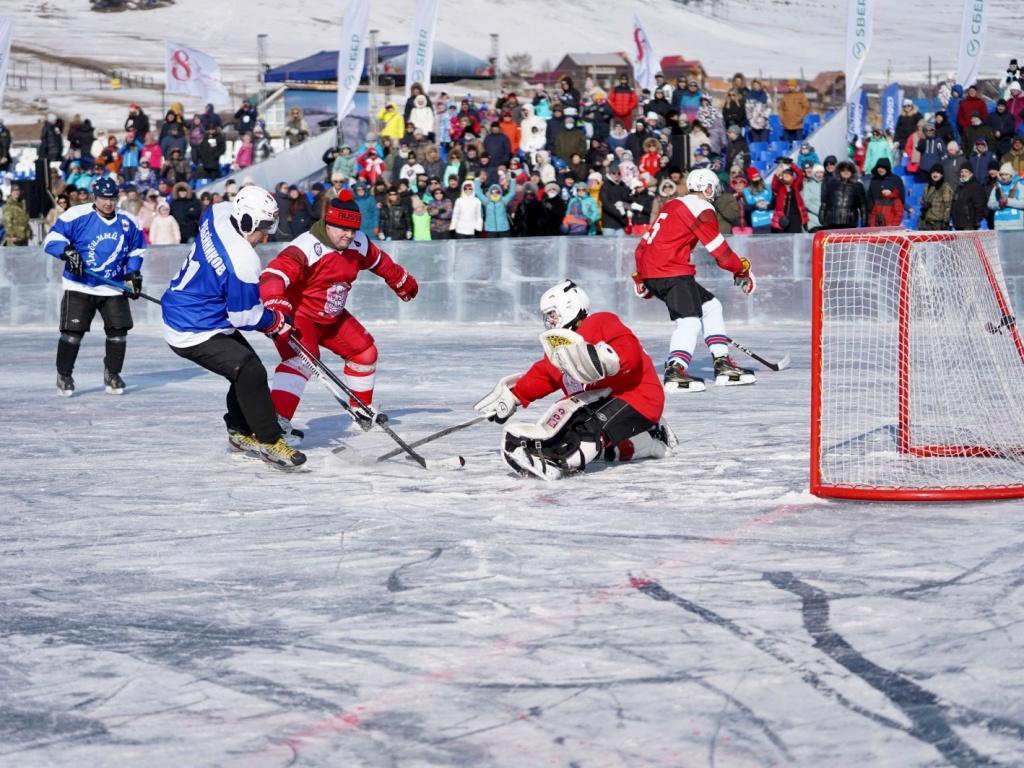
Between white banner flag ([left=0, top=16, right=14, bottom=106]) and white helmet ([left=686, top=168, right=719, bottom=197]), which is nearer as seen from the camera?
white helmet ([left=686, top=168, right=719, bottom=197])

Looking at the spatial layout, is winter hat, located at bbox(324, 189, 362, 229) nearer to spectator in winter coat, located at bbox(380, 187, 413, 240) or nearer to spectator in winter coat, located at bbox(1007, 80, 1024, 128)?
spectator in winter coat, located at bbox(380, 187, 413, 240)

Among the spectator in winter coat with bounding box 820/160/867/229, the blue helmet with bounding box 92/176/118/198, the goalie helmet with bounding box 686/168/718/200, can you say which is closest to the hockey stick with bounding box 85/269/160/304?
the blue helmet with bounding box 92/176/118/198

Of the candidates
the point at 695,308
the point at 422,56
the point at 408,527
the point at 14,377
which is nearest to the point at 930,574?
the point at 408,527

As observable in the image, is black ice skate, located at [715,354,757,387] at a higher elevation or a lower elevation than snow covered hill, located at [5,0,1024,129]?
lower

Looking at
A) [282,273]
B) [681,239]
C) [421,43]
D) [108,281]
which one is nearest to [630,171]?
[421,43]

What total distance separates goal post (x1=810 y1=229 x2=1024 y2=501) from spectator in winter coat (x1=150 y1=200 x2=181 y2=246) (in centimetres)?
910

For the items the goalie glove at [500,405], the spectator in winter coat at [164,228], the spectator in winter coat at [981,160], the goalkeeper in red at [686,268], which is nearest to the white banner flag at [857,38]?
the spectator in winter coat at [981,160]

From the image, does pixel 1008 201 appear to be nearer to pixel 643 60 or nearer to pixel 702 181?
pixel 702 181

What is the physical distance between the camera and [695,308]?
401 inches

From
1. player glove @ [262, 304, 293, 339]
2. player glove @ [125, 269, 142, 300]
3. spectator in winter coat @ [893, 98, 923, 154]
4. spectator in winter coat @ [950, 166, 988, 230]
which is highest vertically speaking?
spectator in winter coat @ [893, 98, 923, 154]

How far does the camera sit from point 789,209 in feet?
49.2

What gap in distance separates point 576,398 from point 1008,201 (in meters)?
8.65

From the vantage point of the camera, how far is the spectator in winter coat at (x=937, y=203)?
47.3 ft

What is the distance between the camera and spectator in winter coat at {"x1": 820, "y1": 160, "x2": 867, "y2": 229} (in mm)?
14445
